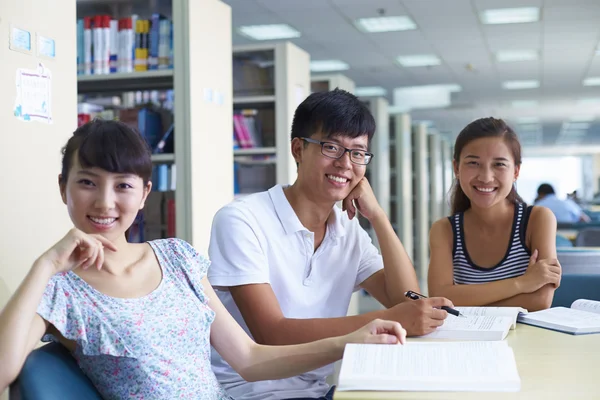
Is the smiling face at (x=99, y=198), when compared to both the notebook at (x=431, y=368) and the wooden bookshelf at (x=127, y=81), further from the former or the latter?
the wooden bookshelf at (x=127, y=81)

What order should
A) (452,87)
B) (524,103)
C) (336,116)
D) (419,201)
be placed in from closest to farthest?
(336,116), (419,201), (452,87), (524,103)

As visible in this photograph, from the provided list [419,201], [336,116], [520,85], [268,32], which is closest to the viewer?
[336,116]


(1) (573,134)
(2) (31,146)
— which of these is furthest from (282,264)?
(1) (573,134)

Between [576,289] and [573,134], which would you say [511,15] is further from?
[573,134]

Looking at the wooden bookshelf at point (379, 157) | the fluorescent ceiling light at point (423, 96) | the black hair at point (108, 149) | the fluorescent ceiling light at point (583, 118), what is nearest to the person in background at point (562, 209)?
the wooden bookshelf at point (379, 157)

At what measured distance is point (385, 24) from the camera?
796 centimetres

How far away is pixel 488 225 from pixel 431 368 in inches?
45.7

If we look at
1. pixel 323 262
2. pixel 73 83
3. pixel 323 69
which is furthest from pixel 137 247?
pixel 323 69

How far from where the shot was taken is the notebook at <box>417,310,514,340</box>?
140 centimetres

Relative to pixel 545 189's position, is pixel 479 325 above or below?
below

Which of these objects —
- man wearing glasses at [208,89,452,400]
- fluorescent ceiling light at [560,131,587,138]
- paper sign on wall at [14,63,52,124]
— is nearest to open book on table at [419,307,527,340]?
man wearing glasses at [208,89,452,400]

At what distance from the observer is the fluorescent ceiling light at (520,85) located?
39.5ft

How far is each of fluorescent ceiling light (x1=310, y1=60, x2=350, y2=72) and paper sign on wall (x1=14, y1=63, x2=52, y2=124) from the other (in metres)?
8.02

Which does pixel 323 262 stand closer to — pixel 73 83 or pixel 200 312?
pixel 200 312
